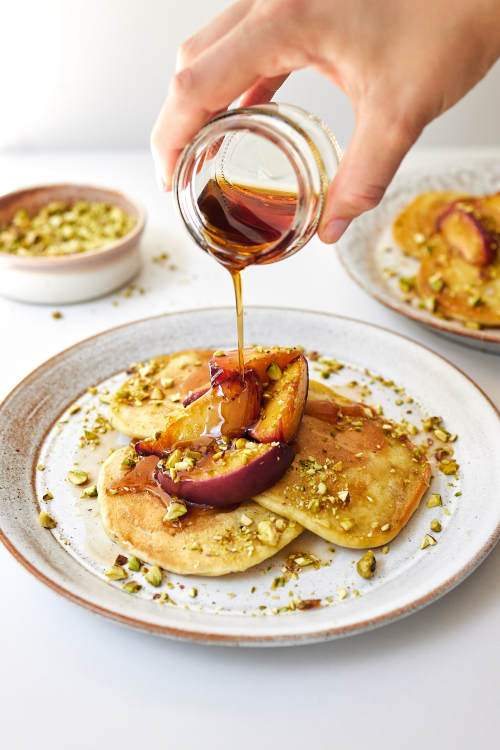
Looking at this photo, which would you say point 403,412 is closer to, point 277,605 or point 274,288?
point 277,605

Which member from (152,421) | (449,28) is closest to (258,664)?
(152,421)

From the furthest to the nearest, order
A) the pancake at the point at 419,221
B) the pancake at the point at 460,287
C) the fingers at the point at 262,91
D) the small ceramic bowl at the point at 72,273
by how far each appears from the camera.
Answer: the pancake at the point at 419,221
the small ceramic bowl at the point at 72,273
the pancake at the point at 460,287
the fingers at the point at 262,91

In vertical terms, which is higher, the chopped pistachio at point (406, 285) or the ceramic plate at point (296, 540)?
the ceramic plate at point (296, 540)

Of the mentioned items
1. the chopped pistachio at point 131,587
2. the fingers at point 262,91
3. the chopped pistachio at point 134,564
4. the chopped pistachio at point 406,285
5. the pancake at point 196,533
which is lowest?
the chopped pistachio at point 406,285

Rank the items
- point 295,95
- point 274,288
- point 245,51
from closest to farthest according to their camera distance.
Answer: point 245,51 → point 274,288 → point 295,95

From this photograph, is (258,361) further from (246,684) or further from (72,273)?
(72,273)

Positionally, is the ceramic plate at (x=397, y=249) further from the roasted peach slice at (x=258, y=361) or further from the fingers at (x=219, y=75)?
the fingers at (x=219, y=75)

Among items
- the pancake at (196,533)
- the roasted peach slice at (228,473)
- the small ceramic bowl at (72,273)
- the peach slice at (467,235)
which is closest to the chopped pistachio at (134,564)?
the pancake at (196,533)

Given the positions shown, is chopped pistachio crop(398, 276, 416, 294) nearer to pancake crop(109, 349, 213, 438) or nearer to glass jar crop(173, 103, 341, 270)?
pancake crop(109, 349, 213, 438)
